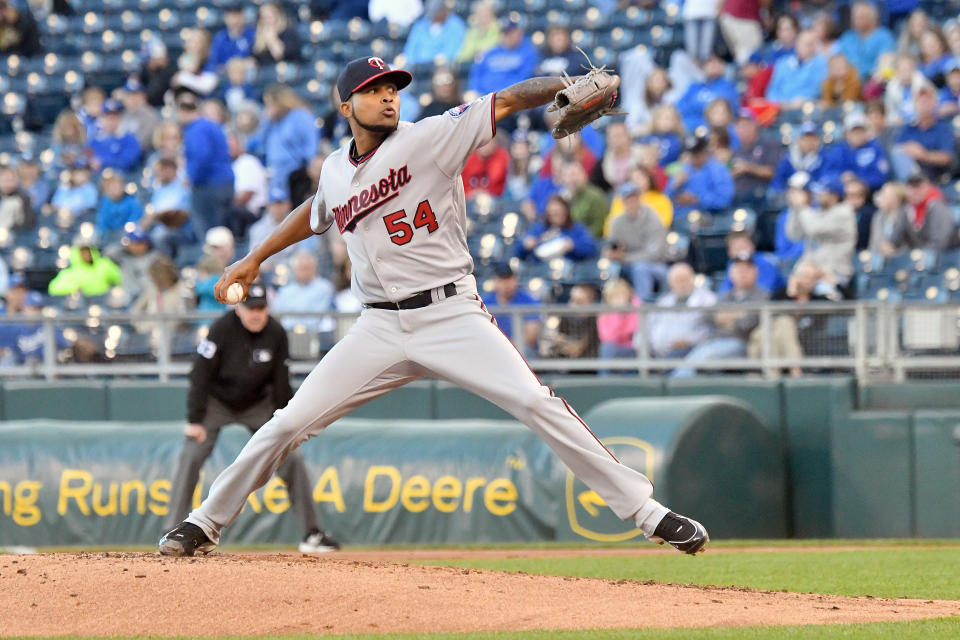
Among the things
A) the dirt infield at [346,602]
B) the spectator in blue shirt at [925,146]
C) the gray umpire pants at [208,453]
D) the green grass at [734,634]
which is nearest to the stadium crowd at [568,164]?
the spectator in blue shirt at [925,146]

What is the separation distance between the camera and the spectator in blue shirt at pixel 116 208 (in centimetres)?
1652

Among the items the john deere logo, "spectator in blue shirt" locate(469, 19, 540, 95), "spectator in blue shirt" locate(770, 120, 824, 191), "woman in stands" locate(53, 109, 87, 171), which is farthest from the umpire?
"woman in stands" locate(53, 109, 87, 171)

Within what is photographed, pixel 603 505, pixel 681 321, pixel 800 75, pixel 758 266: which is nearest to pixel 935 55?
pixel 800 75

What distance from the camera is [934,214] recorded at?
1229 centimetres

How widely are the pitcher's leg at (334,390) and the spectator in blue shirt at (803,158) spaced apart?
791 centimetres

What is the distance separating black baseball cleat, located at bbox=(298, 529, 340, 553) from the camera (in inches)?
387

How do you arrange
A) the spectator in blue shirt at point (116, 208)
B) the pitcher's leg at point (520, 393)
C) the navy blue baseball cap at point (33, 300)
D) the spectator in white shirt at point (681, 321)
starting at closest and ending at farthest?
the pitcher's leg at point (520, 393) → the spectator in white shirt at point (681, 321) → the navy blue baseball cap at point (33, 300) → the spectator in blue shirt at point (116, 208)

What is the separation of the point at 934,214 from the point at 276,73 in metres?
8.60

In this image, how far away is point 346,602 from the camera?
220 inches

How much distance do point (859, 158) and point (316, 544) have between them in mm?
5988

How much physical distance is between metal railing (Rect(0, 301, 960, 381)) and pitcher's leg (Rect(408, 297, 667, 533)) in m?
5.53

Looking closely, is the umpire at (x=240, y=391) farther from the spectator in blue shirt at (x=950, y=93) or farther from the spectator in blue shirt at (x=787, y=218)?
the spectator in blue shirt at (x=950, y=93)

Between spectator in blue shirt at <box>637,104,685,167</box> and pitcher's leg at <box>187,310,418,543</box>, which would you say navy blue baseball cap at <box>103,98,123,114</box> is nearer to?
spectator in blue shirt at <box>637,104,685,167</box>

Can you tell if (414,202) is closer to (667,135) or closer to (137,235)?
(667,135)
